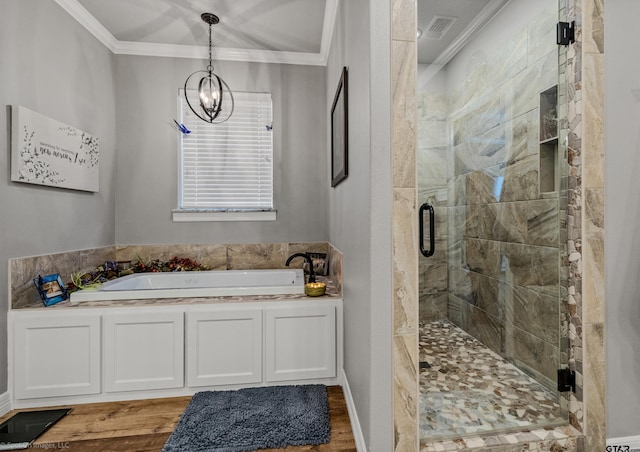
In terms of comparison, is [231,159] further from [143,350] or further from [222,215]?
[143,350]

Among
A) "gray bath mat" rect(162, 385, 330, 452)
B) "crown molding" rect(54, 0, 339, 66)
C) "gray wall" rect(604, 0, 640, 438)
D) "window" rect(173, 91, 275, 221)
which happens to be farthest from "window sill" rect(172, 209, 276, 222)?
"gray wall" rect(604, 0, 640, 438)

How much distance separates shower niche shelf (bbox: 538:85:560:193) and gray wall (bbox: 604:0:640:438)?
0.27 m

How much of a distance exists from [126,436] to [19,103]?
6.86ft

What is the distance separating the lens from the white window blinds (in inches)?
122

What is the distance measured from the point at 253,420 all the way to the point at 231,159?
228 cm

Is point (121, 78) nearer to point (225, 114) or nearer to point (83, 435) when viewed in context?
point (225, 114)

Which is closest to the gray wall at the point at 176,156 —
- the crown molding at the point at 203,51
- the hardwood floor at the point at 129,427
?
the crown molding at the point at 203,51

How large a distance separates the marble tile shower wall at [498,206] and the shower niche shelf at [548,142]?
45mm

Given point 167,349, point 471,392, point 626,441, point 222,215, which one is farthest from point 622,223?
point 222,215

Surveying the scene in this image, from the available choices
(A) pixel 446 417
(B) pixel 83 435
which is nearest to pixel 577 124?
(A) pixel 446 417

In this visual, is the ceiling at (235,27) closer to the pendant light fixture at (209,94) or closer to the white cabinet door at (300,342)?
the pendant light fixture at (209,94)

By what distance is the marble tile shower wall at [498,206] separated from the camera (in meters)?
1.86

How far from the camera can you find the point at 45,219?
86.0 inches

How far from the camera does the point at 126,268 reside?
9.70 ft
